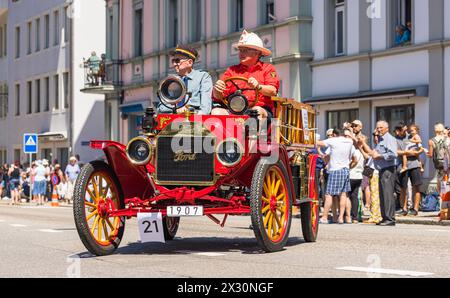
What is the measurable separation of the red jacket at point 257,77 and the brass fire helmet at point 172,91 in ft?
1.93

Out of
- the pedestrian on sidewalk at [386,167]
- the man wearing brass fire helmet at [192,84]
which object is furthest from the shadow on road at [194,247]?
the pedestrian on sidewalk at [386,167]

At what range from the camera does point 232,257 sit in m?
11.2

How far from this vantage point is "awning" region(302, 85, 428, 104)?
26406 millimetres

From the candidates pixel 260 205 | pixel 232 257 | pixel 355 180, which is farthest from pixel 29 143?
pixel 260 205

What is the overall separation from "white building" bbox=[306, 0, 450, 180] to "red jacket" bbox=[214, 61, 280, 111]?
14231 millimetres

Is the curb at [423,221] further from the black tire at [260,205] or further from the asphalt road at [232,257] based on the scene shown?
the black tire at [260,205]

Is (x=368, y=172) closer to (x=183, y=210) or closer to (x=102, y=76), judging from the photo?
(x=183, y=210)

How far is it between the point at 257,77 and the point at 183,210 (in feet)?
6.21

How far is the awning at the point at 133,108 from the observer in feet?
139

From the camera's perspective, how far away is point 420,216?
2173 cm

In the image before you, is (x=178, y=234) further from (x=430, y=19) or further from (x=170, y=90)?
(x=430, y=19)

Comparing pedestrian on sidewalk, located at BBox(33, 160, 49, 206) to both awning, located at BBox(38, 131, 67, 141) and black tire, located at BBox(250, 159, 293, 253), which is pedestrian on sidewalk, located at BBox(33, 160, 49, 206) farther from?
black tire, located at BBox(250, 159, 293, 253)

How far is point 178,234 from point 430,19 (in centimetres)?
1306

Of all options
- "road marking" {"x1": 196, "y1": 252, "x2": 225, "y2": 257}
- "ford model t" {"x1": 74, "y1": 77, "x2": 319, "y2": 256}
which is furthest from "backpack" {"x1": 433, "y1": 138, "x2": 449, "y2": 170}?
"road marking" {"x1": 196, "y1": 252, "x2": 225, "y2": 257}
